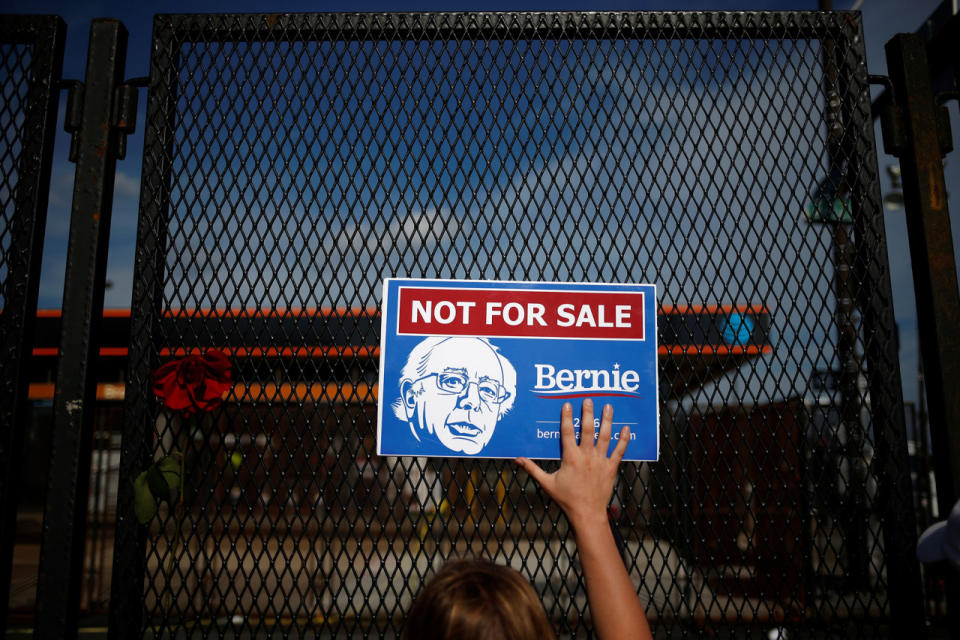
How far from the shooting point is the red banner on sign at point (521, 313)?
55.0 inches

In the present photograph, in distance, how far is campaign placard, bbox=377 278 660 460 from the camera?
1364 mm

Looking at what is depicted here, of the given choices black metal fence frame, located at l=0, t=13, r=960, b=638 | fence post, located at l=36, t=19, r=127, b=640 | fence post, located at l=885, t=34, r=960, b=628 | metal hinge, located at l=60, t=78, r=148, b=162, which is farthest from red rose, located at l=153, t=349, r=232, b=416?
fence post, located at l=885, t=34, r=960, b=628

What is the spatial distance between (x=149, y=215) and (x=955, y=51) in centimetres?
209

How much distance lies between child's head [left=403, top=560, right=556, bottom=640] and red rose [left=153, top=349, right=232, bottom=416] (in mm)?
714

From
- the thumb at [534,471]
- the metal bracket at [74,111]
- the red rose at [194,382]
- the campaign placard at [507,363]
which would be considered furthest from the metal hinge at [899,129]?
the metal bracket at [74,111]

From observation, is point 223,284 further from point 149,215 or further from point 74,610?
point 74,610

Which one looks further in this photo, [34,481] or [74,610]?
[34,481]

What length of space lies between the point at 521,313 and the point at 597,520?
50 cm

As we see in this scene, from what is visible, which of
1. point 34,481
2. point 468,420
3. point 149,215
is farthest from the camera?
point 34,481

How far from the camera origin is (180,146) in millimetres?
1537

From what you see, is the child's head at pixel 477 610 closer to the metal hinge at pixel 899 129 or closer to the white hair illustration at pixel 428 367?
the white hair illustration at pixel 428 367

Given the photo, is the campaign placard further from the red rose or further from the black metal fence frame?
the black metal fence frame

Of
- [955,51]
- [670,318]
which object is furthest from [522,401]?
[955,51]

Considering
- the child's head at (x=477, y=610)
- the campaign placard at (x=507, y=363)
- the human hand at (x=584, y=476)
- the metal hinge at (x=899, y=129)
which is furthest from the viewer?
the metal hinge at (x=899, y=129)
